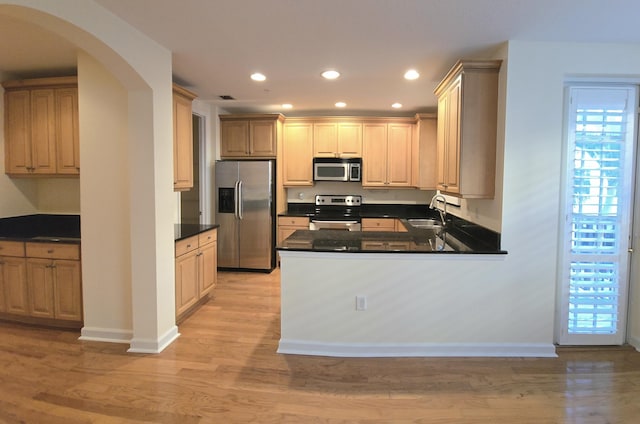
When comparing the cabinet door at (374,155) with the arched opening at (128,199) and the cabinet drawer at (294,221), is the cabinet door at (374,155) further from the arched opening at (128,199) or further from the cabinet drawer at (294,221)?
the arched opening at (128,199)

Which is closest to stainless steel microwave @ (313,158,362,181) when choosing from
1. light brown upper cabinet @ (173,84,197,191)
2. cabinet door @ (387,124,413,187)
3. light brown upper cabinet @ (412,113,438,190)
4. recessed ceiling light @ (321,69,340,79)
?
cabinet door @ (387,124,413,187)

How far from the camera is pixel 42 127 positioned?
3467 mm

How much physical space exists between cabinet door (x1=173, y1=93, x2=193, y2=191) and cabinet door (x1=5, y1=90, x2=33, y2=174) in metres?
1.50

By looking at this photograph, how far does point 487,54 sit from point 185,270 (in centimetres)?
342

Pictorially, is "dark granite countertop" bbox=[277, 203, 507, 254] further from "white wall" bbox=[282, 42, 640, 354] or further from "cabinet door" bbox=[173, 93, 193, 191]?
"cabinet door" bbox=[173, 93, 193, 191]

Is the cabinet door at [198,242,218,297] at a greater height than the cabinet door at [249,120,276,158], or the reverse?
the cabinet door at [249,120,276,158]

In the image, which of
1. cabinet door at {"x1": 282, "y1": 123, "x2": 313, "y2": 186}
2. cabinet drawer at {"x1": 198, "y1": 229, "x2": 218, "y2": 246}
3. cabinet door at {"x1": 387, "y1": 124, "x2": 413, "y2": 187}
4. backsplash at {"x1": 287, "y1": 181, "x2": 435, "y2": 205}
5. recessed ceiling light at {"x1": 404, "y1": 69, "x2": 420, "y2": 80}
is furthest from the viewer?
backsplash at {"x1": 287, "y1": 181, "x2": 435, "y2": 205}

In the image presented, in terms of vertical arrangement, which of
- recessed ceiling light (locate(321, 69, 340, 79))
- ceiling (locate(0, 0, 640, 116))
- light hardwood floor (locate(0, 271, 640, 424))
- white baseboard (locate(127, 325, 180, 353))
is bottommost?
light hardwood floor (locate(0, 271, 640, 424))

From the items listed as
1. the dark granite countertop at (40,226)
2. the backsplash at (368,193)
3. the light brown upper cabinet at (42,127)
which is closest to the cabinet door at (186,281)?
the dark granite countertop at (40,226)

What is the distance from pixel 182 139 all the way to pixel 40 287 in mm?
1897

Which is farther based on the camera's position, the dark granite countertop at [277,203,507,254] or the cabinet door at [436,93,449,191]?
the cabinet door at [436,93,449,191]

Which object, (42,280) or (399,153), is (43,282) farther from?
(399,153)

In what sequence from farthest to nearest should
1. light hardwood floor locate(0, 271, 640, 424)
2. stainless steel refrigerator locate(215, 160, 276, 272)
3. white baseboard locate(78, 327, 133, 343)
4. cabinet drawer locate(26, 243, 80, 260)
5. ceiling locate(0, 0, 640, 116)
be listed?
stainless steel refrigerator locate(215, 160, 276, 272) → cabinet drawer locate(26, 243, 80, 260) → white baseboard locate(78, 327, 133, 343) → ceiling locate(0, 0, 640, 116) → light hardwood floor locate(0, 271, 640, 424)

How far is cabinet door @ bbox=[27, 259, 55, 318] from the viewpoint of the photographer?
10.5 feet
